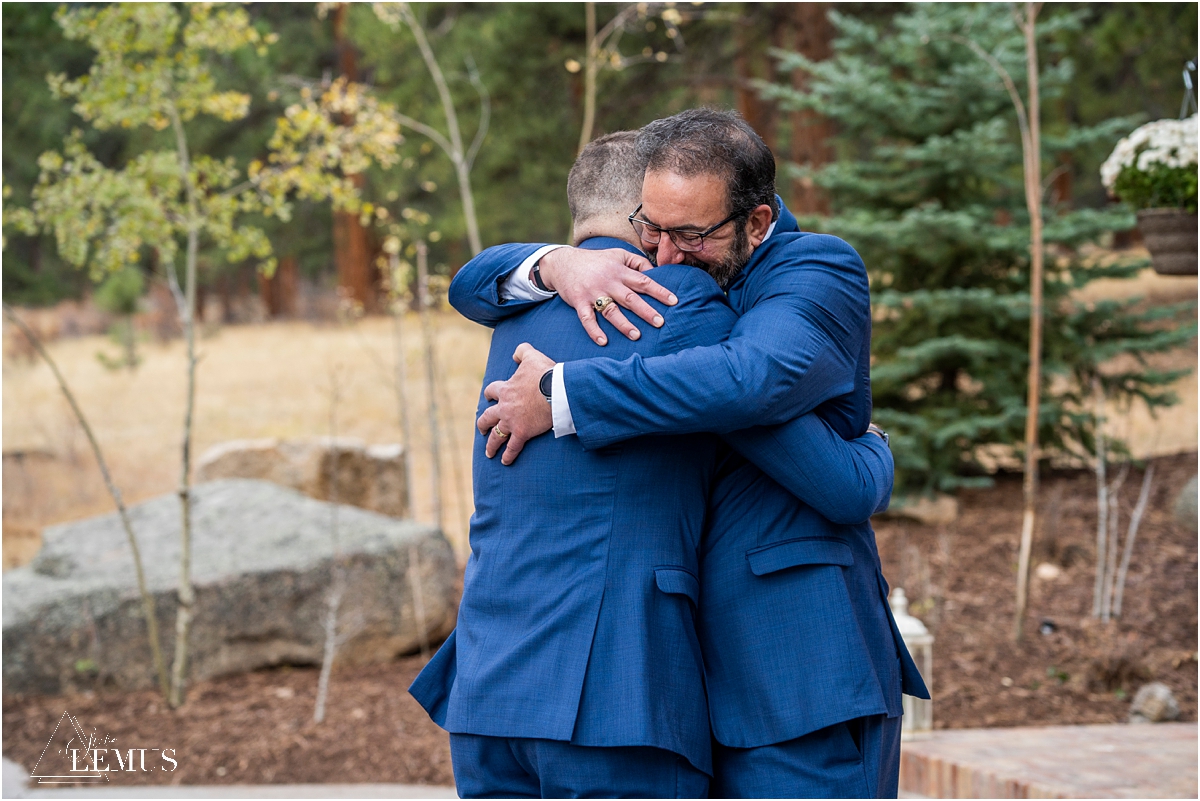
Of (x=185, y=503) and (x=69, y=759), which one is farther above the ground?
(x=185, y=503)

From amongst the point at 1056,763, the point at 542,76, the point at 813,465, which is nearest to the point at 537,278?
the point at 813,465

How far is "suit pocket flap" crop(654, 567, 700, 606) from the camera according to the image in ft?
5.61

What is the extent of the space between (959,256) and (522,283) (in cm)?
670

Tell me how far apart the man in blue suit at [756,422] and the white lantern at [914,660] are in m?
2.43

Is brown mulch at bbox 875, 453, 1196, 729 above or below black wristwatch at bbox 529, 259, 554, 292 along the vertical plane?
below

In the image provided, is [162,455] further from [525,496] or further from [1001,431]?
[525,496]

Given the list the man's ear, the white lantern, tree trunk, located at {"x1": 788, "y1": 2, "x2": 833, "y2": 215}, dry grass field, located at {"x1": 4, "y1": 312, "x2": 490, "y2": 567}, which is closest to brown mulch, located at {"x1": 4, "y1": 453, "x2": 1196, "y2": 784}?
the white lantern

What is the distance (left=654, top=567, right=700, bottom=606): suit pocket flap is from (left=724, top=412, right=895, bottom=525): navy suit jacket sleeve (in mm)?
225

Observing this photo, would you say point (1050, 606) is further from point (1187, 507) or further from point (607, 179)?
point (607, 179)

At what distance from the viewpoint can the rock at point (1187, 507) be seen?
6.94 m

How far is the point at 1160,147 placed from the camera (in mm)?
4227

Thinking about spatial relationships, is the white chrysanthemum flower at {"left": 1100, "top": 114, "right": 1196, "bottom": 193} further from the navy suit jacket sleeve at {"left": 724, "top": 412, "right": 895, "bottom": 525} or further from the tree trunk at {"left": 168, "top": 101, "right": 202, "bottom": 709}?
the tree trunk at {"left": 168, "top": 101, "right": 202, "bottom": 709}

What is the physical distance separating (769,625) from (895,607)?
10.0 ft

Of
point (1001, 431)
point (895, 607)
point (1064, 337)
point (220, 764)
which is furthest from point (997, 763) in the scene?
point (1064, 337)
